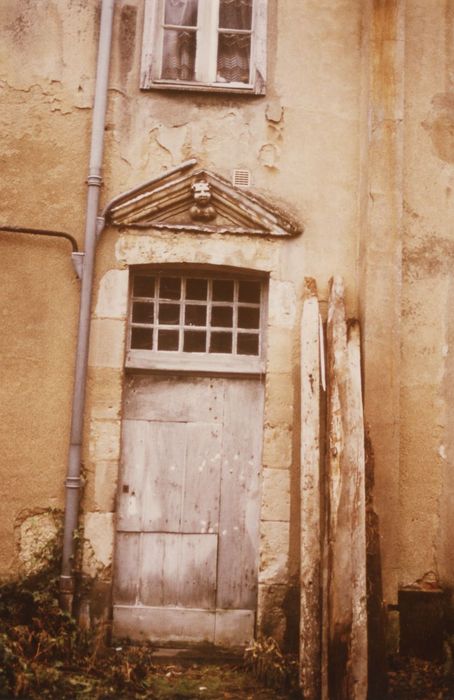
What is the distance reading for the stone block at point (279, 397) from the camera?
571cm

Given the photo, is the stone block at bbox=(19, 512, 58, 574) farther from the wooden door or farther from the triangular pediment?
the triangular pediment

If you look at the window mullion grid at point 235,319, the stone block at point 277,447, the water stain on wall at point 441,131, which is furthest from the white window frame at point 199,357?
the water stain on wall at point 441,131

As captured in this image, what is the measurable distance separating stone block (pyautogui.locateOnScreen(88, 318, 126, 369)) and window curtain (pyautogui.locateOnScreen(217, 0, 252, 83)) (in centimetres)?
241

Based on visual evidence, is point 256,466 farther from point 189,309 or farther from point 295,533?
point 189,309

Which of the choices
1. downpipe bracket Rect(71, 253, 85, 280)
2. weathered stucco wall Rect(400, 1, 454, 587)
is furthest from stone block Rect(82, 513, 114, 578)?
weathered stucco wall Rect(400, 1, 454, 587)

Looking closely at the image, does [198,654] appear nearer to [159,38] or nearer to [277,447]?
[277,447]

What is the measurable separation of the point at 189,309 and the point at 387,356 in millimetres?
1727

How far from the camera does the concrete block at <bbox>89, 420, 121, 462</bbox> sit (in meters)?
5.59

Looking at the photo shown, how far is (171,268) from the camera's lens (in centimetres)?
590

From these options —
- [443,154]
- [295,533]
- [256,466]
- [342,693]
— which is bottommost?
[342,693]

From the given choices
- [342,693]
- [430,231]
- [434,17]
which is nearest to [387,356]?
[430,231]

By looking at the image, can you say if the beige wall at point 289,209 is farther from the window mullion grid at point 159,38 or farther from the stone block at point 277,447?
the window mullion grid at point 159,38

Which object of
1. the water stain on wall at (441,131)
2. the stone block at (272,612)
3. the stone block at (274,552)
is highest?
the water stain on wall at (441,131)

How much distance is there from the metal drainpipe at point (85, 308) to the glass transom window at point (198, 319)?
1.54 ft
